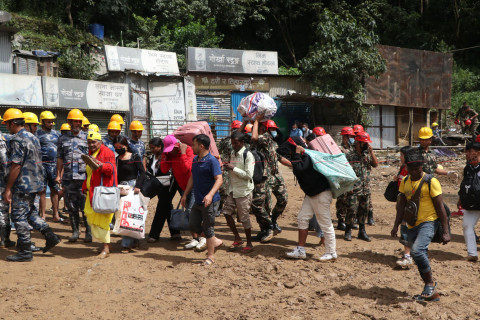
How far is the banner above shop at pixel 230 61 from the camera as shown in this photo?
2278cm

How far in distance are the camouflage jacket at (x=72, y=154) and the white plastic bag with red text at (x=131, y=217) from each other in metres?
1.34

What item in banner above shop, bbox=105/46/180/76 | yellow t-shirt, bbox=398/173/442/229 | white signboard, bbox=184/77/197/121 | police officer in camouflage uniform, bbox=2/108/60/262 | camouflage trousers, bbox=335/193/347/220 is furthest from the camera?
white signboard, bbox=184/77/197/121

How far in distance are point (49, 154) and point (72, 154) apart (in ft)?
4.87

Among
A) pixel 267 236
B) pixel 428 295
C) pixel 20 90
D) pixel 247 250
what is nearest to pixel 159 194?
pixel 247 250

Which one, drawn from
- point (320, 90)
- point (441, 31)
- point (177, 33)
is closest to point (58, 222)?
point (320, 90)

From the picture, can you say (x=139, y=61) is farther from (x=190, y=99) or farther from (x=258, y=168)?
(x=258, y=168)

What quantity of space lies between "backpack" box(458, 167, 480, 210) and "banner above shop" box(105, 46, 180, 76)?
17074 millimetres

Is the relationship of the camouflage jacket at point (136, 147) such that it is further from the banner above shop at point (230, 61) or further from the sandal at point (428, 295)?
the banner above shop at point (230, 61)

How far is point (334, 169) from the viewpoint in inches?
248

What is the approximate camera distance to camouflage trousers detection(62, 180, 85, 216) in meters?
7.41

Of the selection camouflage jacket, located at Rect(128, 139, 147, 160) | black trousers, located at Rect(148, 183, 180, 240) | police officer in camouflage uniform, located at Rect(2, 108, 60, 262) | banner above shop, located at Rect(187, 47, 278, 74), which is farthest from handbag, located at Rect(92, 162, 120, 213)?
banner above shop, located at Rect(187, 47, 278, 74)

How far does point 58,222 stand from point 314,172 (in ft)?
17.7

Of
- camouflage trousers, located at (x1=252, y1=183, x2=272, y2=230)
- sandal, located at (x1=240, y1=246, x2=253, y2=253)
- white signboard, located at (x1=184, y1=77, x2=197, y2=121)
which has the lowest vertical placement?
sandal, located at (x1=240, y1=246, x2=253, y2=253)

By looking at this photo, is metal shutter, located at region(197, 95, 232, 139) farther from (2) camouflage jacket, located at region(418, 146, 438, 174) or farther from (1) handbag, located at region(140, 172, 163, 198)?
(2) camouflage jacket, located at region(418, 146, 438, 174)
